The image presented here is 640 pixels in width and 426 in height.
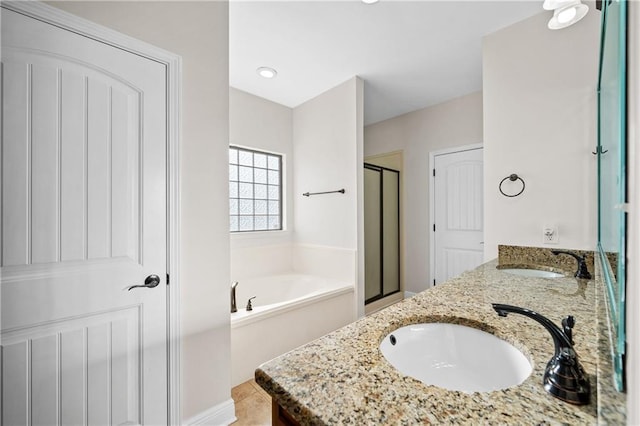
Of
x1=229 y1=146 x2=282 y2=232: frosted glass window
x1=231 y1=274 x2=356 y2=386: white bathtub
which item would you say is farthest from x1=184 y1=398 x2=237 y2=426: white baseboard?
x1=229 y1=146 x2=282 y2=232: frosted glass window

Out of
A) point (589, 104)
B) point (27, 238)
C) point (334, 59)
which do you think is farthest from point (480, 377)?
point (334, 59)

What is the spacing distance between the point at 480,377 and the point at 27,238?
1.61 metres

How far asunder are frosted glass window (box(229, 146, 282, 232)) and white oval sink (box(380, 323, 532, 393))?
104 inches

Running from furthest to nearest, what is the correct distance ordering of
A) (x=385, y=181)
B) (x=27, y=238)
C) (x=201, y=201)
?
(x=385, y=181) → (x=201, y=201) → (x=27, y=238)

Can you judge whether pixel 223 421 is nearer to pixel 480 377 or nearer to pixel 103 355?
pixel 103 355

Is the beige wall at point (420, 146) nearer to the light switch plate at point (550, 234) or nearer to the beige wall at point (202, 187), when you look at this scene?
the light switch plate at point (550, 234)

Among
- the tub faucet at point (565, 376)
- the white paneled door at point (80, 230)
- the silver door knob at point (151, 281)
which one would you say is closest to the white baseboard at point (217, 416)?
the white paneled door at point (80, 230)

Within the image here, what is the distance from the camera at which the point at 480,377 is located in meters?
0.76

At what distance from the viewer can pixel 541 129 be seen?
1.93m

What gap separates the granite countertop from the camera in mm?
471

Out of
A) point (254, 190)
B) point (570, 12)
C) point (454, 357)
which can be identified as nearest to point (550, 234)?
point (570, 12)

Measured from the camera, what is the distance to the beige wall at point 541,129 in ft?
5.79

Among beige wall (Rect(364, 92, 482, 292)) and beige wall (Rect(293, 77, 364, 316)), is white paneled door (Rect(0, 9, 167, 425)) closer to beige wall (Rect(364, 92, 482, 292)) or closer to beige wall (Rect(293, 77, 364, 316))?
beige wall (Rect(293, 77, 364, 316))

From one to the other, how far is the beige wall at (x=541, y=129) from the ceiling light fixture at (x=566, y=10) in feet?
2.12
